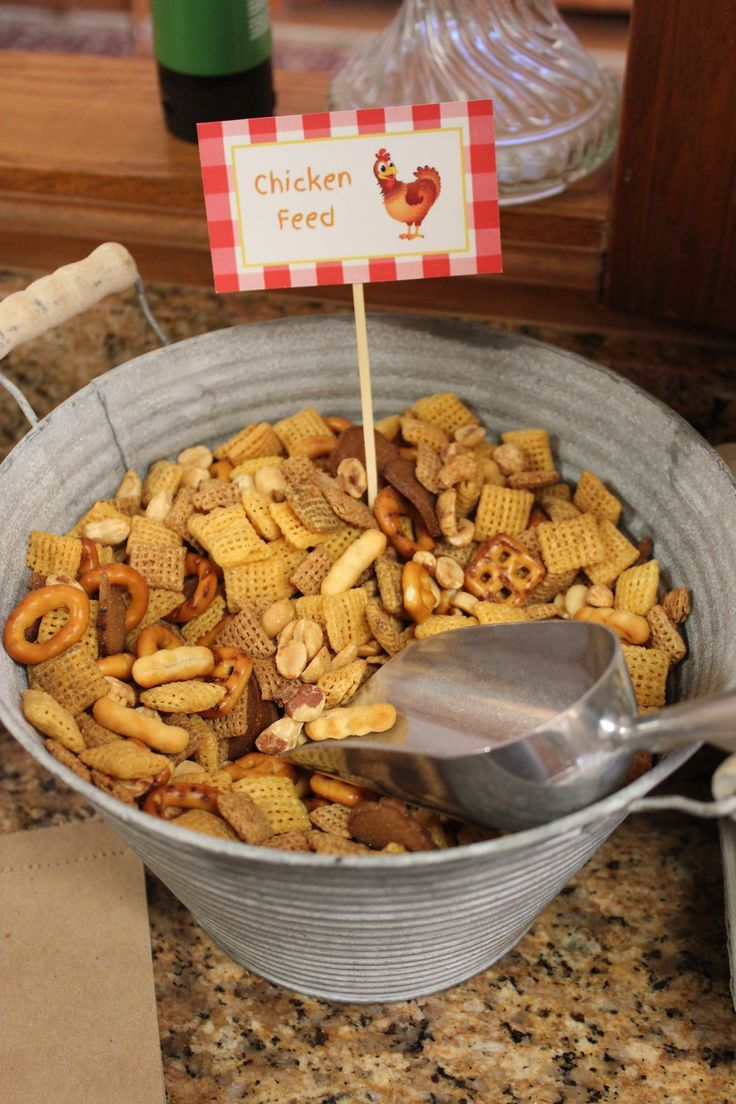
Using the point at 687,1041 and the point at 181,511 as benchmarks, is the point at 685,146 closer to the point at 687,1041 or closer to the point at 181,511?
the point at 181,511

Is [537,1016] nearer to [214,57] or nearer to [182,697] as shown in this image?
[182,697]

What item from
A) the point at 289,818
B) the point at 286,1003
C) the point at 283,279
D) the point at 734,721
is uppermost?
the point at 283,279

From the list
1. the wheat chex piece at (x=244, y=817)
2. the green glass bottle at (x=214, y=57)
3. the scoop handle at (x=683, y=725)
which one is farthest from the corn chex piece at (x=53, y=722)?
the green glass bottle at (x=214, y=57)

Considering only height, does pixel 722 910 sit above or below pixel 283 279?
below

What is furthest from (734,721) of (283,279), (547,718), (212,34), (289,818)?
(212,34)

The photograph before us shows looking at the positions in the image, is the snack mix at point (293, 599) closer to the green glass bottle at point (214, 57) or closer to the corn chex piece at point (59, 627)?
the corn chex piece at point (59, 627)
